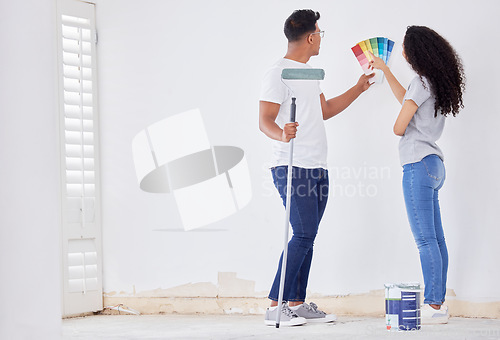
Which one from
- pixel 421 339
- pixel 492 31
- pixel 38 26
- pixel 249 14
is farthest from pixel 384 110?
pixel 38 26

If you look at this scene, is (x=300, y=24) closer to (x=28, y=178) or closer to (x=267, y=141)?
(x=267, y=141)

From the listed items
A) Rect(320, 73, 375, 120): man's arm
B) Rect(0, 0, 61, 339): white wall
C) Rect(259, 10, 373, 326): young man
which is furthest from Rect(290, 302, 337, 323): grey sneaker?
Rect(0, 0, 61, 339): white wall

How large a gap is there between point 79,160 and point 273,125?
1249mm

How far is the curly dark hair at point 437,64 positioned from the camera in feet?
9.84

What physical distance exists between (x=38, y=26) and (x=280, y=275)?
1.67m

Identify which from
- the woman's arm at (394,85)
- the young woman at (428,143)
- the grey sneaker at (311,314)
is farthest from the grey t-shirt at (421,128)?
the grey sneaker at (311,314)

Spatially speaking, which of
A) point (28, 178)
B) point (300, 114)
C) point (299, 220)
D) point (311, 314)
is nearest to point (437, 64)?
point (300, 114)

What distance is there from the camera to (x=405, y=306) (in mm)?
2852

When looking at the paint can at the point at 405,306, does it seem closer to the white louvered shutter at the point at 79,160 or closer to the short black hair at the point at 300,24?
the short black hair at the point at 300,24

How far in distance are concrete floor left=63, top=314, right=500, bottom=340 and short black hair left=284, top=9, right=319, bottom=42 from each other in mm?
1370

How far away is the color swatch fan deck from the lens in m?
3.33

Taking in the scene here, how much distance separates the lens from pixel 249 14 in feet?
12.1

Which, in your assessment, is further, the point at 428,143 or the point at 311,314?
the point at 311,314

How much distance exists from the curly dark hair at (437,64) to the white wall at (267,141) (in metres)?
0.26
